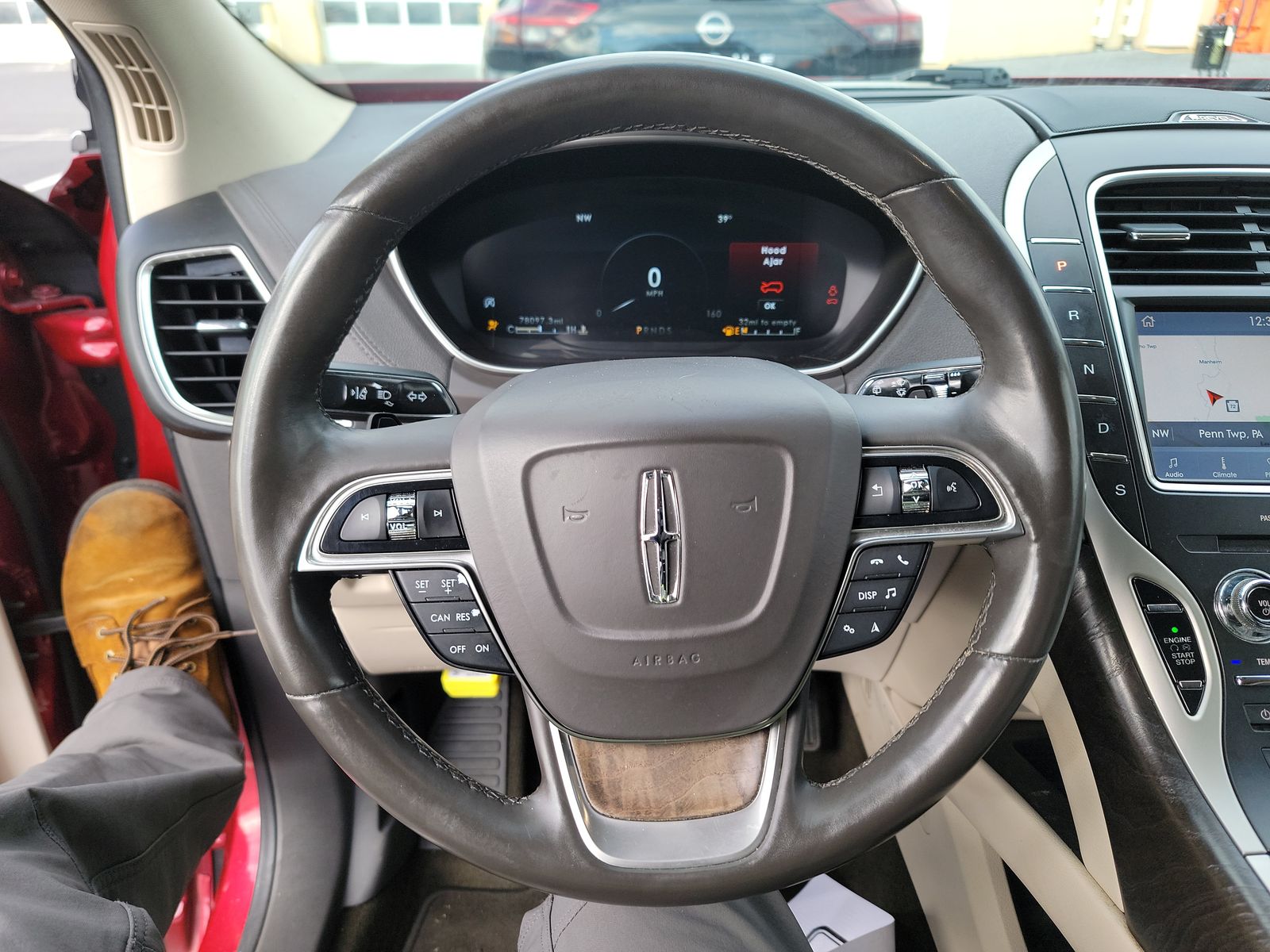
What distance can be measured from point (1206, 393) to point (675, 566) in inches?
30.5

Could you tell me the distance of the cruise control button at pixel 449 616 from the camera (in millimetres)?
656

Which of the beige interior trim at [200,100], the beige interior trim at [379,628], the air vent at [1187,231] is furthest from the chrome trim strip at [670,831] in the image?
the beige interior trim at [200,100]

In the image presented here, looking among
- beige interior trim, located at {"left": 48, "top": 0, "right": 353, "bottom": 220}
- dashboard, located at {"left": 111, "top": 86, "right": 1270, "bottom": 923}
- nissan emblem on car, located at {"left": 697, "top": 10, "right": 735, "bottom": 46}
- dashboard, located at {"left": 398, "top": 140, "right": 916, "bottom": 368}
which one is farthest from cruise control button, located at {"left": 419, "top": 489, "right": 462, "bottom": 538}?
nissan emblem on car, located at {"left": 697, "top": 10, "right": 735, "bottom": 46}

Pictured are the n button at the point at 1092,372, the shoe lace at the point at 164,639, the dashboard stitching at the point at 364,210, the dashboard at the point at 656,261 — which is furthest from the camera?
the shoe lace at the point at 164,639

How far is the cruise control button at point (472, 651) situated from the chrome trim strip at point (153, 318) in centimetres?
54

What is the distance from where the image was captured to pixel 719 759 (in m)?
0.67

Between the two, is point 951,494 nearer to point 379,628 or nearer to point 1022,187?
point 1022,187

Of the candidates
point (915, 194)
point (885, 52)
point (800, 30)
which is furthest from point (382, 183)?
point (885, 52)

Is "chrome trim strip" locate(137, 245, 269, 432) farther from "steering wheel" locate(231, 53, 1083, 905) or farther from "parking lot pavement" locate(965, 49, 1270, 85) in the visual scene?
"parking lot pavement" locate(965, 49, 1270, 85)

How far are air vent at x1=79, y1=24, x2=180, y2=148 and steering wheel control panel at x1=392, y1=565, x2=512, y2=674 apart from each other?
0.79 metres

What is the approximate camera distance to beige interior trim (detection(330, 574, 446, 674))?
111 centimetres

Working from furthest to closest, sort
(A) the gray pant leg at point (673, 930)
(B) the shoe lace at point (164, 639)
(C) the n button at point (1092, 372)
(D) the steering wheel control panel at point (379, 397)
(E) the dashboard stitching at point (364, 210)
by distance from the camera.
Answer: (B) the shoe lace at point (164, 639), (C) the n button at point (1092, 372), (A) the gray pant leg at point (673, 930), (D) the steering wheel control panel at point (379, 397), (E) the dashboard stitching at point (364, 210)

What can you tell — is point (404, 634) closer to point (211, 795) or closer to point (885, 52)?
point (211, 795)

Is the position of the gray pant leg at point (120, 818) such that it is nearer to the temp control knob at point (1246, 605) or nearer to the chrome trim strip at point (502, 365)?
the chrome trim strip at point (502, 365)
